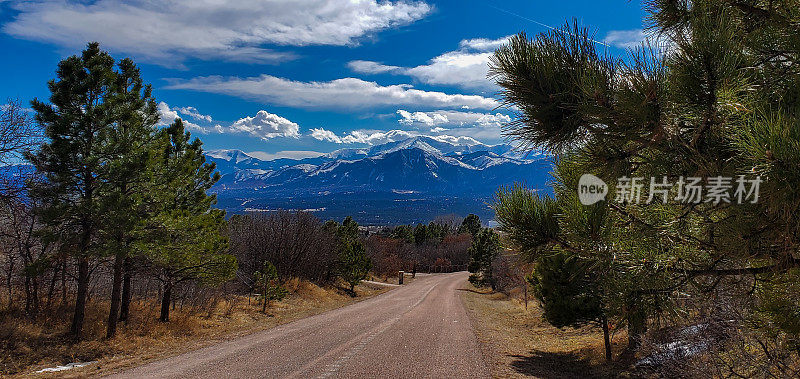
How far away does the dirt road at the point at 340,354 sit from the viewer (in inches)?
355

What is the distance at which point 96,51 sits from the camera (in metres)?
11.5

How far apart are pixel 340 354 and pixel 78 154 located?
876 centimetres

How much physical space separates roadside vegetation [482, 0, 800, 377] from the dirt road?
6895 mm

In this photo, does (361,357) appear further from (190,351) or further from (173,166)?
(173,166)

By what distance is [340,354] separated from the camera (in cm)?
1073

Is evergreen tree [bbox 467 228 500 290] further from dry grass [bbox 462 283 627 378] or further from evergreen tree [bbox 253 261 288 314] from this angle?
evergreen tree [bbox 253 261 288 314]

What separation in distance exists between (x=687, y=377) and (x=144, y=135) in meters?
14.2

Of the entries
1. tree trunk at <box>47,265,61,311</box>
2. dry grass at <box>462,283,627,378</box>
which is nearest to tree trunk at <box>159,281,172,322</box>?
tree trunk at <box>47,265,61,311</box>

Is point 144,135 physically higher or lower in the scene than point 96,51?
lower

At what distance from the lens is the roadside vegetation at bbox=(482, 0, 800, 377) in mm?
1922

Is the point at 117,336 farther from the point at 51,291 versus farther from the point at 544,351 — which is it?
the point at 544,351

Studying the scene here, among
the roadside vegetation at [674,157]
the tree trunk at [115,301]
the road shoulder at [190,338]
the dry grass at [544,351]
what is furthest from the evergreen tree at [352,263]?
the roadside vegetation at [674,157]

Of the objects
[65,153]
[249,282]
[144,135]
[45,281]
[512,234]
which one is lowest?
[249,282]

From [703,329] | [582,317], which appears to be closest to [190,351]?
[582,317]
